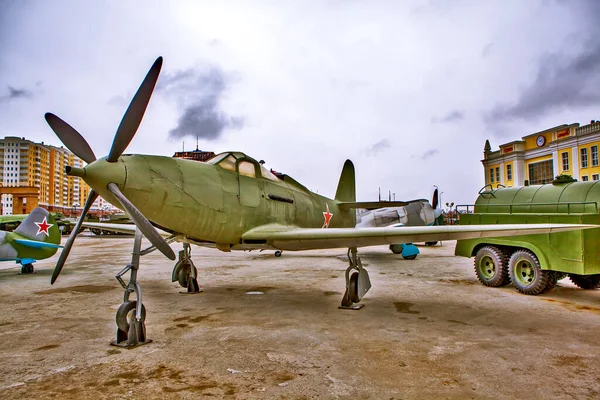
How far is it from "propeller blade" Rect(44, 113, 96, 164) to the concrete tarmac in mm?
2237

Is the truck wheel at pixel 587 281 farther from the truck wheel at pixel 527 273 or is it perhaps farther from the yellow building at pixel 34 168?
the yellow building at pixel 34 168

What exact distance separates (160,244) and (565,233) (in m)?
6.52

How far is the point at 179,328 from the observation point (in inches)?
197

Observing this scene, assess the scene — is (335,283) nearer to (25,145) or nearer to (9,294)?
(9,294)

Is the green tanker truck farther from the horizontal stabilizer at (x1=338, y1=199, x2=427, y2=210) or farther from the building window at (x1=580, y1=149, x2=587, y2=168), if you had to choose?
the building window at (x1=580, y1=149, x2=587, y2=168)

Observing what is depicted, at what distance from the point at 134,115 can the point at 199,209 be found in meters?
1.64

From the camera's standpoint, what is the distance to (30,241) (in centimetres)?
1066

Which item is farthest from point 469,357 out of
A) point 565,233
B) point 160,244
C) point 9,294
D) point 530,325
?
point 9,294

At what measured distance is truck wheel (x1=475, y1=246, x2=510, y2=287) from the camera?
7.91 metres

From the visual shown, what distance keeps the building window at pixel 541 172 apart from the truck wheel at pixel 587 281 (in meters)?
32.7

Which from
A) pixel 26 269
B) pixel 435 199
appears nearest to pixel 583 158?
pixel 435 199

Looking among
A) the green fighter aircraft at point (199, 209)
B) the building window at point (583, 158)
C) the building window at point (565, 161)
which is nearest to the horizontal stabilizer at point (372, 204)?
the green fighter aircraft at point (199, 209)

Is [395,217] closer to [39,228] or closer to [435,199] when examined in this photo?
[435,199]

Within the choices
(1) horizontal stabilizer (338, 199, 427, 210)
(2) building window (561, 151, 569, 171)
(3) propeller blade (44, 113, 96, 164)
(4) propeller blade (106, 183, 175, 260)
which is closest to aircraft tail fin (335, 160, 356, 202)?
(1) horizontal stabilizer (338, 199, 427, 210)
